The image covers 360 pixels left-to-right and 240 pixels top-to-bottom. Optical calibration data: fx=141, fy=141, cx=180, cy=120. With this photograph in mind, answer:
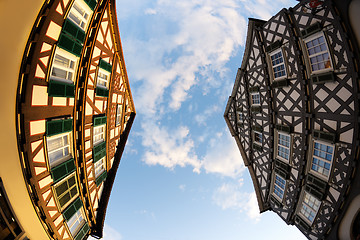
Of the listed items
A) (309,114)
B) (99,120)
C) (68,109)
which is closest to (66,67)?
(68,109)

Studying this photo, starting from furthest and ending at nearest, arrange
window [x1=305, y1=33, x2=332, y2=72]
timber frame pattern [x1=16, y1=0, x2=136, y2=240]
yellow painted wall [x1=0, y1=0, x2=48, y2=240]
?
window [x1=305, y1=33, x2=332, y2=72] < timber frame pattern [x1=16, y1=0, x2=136, y2=240] < yellow painted wall [x1=0, y1=0, x2=48, y2=240]

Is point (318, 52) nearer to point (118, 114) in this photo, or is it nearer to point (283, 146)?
point (283, 146)

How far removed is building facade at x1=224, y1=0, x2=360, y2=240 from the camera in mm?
7766

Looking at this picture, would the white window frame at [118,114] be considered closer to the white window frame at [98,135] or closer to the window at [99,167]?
the white window frame at [98,135]

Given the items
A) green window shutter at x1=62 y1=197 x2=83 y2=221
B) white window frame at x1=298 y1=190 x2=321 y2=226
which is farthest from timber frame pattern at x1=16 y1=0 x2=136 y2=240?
white window frame at x1=298 y1=190 x2=321 y2=226

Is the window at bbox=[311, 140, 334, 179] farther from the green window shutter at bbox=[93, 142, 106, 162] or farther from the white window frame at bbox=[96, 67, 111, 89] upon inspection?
the white window frame at bbox=[96, 67, 111, 89]

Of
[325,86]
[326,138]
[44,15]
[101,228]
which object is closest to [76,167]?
[101,228]

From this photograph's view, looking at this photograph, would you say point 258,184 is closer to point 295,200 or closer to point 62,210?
point 295,200

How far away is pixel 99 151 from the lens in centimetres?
1179

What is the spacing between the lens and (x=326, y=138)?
8.75m

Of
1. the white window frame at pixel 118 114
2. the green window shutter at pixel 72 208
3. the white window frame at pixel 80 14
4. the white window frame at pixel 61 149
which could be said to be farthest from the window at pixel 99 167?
the white window frame at pixel 80 14

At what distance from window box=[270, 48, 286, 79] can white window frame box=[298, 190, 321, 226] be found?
9.25 m

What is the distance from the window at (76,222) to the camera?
31.1ft

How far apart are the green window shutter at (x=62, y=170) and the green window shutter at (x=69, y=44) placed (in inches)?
255
